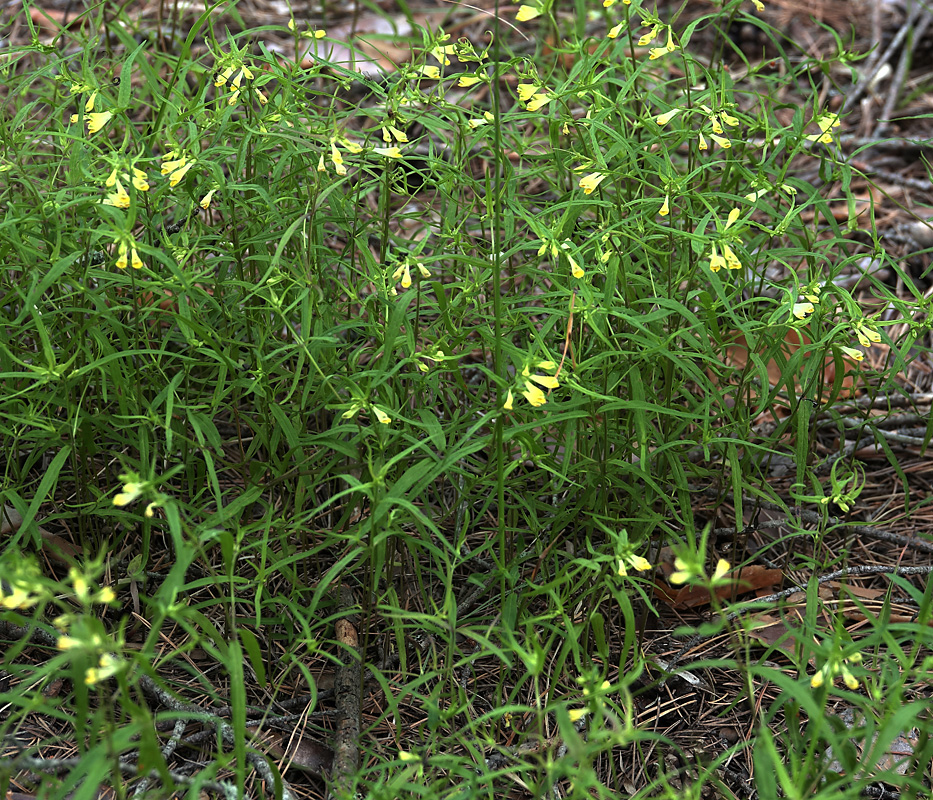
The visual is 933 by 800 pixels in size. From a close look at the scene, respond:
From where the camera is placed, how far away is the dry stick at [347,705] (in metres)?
1.84

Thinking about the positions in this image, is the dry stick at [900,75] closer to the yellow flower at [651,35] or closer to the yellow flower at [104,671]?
the yellow flower at [651,35]

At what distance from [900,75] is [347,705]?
3.61m

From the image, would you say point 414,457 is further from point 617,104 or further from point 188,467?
point 617,104

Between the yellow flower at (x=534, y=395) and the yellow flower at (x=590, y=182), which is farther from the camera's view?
the yellow flower at (x=590, y=182)

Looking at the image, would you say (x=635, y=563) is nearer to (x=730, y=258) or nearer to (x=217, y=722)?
(x=730, y=258)

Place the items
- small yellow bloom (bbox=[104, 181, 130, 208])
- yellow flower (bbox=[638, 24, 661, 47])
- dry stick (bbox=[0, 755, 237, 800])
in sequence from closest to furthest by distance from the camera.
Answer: dry stick (bbox=[0, 755, 237, 800]), small yellow bloom (bbox=[104, 181, 130, 208]), yellow flower (bbox=[638, 24, 661, 47])

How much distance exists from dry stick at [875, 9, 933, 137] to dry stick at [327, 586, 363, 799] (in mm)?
3073

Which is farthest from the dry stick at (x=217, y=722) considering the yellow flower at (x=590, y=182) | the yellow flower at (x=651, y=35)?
the yellow flower at (x=651, y=35)

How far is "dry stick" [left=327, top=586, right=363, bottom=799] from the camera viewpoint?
1844 mm

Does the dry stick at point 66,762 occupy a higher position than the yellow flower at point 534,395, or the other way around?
the yellow flower at point 534,395

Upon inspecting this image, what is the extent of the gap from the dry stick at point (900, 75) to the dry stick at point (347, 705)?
3073 millimetres

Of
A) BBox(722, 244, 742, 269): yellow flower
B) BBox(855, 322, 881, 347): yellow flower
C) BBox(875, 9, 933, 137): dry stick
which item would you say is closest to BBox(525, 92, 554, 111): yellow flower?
BBox(722, 244, 742, 269): yellow flower

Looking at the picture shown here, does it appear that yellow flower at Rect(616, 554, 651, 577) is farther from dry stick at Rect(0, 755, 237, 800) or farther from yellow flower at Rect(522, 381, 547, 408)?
dry stick at Rect(0, 755, 237, 800)

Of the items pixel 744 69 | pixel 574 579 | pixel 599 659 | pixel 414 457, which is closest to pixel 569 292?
pixel 414 457
